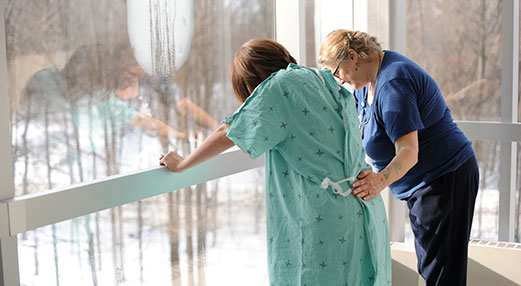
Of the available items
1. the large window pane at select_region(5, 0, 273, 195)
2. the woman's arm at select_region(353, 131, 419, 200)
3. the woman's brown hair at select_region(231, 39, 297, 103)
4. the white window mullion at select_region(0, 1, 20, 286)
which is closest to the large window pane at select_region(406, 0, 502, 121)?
the large window pane at select_region(5, 0, 273, 195)

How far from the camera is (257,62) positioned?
1.72 meters

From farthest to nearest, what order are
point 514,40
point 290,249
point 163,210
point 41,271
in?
point 514,40 → point 163,210 → point 290,249 → point 41,271

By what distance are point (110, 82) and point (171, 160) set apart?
0.31 m

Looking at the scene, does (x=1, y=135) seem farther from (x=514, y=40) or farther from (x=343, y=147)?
(x=514, y=40)

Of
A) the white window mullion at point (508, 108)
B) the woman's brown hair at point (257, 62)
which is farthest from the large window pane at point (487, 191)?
the woman's brown hair at point (257, 62)

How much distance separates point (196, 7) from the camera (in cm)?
214

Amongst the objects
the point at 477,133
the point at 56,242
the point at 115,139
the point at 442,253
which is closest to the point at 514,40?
the point at 477,133

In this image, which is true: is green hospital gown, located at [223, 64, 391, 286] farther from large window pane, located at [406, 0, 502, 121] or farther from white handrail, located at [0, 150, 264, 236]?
large window pane, located at [406, 0, 502, 121]

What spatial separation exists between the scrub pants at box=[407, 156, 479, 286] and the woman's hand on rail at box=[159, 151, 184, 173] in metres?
1.00

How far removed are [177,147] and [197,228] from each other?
0.33 meters

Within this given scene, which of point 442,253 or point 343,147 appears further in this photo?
point 442,253

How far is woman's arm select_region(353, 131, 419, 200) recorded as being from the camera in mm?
1740

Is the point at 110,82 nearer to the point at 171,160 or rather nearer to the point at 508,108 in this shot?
the point at 171,160

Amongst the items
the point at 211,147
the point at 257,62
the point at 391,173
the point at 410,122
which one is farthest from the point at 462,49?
the point at 211,147
